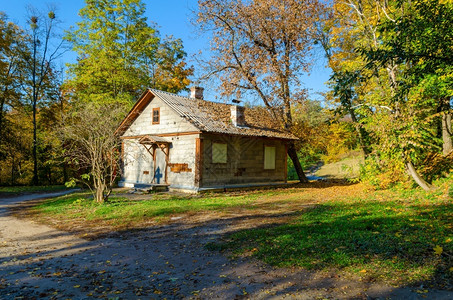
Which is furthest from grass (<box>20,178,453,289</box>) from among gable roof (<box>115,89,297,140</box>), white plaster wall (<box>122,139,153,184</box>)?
white plaster wall (<box>122,139,153,184</box>)

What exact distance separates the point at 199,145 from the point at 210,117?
3140 mm

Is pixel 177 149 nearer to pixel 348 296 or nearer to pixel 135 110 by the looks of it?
pixel 135 110

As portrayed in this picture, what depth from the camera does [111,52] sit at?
92.8 feet

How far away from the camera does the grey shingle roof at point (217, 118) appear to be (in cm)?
1869

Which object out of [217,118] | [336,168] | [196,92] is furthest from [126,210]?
[336,168]

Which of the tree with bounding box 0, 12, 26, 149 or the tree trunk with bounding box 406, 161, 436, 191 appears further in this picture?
the tree with bounding box 0, 12, 26, 149

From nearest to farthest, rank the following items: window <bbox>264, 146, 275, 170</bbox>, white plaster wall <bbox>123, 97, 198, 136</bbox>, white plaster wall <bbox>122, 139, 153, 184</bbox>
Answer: white plaster wall <bbox>123, 97, 198, 136</bbox>, white plaster wall <bbox>122, 139, 153, 184</bbox>, window <bbox>264, 146, 275, 170</bbox>

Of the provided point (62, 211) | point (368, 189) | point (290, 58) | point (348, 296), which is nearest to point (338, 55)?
point (290, 58)

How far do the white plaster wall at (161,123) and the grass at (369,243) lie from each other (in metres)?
10.9

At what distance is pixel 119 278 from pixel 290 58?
65.2ft

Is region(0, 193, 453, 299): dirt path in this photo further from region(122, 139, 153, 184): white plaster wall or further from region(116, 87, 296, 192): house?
region(122, 139, 153, 184): white plaster wall

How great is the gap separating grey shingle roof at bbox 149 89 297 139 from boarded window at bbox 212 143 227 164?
102 centimetres

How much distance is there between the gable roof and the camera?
740 inches

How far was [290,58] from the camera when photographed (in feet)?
73.1
